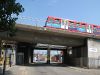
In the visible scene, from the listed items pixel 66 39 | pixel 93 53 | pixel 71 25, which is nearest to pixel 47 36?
pixel 66 39

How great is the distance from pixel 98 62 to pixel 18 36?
18593mm

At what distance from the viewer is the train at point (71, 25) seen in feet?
185

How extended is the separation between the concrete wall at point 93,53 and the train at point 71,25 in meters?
Answer: 2.00

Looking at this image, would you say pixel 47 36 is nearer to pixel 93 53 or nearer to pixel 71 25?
pixel 71 25

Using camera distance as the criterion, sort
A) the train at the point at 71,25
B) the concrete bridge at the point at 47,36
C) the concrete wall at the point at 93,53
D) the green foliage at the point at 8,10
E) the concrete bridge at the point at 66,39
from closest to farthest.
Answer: the green foliage at the point at 8,10
the concrete bridge at the point at 47,36
the concrete bridge at the point at 66,39
the train at the point at 71,25
the concrete wall at the point at 93,53

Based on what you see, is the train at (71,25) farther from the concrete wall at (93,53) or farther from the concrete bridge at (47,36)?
the concrete wall at (93,53)

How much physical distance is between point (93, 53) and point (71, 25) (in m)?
8.14

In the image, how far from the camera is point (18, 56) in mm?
78812

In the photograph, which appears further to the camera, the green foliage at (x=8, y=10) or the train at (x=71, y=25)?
the train at (x=71, y=25)

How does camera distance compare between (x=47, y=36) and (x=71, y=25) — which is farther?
(x=71, y=25)

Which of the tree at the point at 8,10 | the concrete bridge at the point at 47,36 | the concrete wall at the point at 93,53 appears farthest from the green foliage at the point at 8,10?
the concrete wall at the point at 93,53

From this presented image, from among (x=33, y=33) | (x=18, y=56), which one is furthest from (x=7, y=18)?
(x=18, y=56)

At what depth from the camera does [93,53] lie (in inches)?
2468

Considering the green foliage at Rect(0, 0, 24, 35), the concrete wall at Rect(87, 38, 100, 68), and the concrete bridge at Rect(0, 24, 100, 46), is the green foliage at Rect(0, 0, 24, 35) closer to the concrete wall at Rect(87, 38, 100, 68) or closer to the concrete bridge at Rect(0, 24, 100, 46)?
the concrete bridge at Rect(0, 24, 100, 46)
